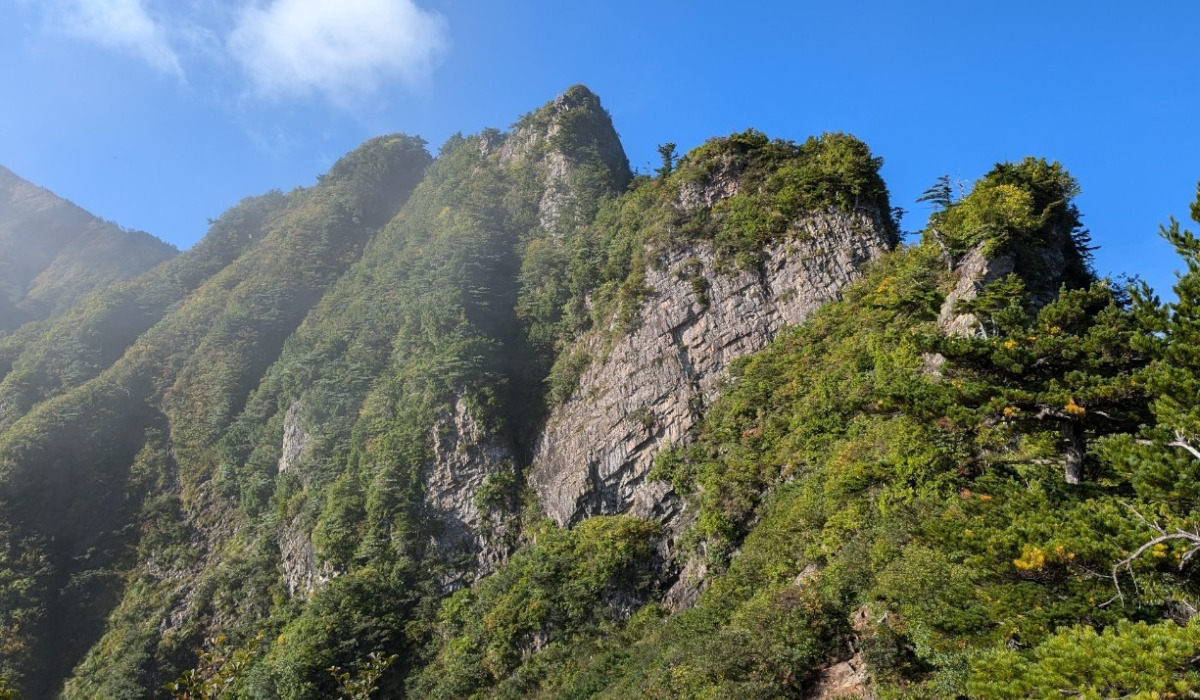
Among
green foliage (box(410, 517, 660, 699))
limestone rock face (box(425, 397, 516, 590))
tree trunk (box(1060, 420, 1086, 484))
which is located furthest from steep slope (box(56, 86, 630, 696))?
tree trunk (box(1060, 420, 1086, 484))

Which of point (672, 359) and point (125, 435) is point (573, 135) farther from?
point (125, 435)

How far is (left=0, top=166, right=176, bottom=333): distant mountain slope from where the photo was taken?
75.1 metres

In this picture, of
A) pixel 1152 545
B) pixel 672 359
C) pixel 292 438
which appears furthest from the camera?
pixel 292 438

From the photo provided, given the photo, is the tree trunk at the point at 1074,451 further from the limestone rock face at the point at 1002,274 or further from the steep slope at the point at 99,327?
the steep slope at the point at 99,327

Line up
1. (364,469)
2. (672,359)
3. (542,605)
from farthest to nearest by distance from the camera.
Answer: (364,469) → (672,359) → (542,605)

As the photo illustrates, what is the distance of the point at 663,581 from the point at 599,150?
146ft

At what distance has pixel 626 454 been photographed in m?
31.8

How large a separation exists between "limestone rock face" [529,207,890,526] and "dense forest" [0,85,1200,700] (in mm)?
205

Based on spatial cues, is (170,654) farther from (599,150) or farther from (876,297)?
(599,150)

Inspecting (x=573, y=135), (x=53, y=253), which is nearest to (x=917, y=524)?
(x=573, y=135)

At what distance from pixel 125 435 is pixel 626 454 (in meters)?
42.7

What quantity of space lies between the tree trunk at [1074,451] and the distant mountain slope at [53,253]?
9650 centimetres

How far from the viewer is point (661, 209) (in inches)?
1612

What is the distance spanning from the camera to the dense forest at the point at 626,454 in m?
10.7
